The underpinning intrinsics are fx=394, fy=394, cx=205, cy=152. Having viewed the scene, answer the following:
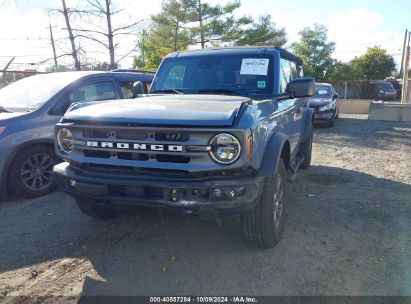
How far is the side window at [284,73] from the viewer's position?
4664mm

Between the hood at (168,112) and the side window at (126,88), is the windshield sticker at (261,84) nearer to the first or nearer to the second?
the hood at (168,112)

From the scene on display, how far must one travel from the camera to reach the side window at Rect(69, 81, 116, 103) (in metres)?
5.96

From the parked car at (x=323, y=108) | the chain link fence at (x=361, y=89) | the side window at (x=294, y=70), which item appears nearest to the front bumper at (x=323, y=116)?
the parked car at (x=323, y=108)

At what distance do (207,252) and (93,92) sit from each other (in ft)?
11.8

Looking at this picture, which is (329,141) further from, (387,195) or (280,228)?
(280,228)

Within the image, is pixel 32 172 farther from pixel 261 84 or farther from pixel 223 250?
pixel 261 84

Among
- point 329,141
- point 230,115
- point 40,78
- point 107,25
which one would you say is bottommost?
point 329,141

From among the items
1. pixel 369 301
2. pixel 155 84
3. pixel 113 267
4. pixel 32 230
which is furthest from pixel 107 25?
pixel 369 301

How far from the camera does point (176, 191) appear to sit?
2.99 m

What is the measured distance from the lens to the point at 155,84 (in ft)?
16.5

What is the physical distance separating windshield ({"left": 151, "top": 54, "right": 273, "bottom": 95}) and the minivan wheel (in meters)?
1.93

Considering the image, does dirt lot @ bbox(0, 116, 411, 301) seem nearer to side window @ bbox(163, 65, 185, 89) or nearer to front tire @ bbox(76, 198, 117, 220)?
front tire @ bbox(76, 198, 117, 220)

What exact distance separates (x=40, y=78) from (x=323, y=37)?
36.3 meters

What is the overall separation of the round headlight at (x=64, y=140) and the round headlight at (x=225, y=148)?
1.42 metres
